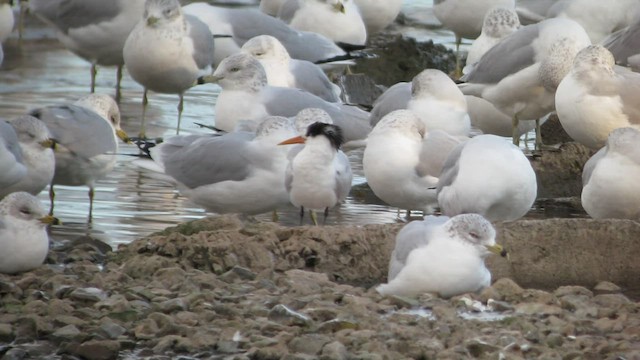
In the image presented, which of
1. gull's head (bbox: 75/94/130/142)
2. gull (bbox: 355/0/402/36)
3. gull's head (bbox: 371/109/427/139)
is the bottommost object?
gull's head (bbox: 75/94/130/142)

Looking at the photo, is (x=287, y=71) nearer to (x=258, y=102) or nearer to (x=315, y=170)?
(x=258, y=102)

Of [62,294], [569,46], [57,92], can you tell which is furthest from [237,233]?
[57,92]

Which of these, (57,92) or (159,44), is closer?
(159,44)

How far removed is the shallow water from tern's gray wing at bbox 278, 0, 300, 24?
97 cm

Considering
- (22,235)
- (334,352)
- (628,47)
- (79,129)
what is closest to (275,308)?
(334,352)

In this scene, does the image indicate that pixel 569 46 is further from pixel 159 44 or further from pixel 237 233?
pixel 237 233

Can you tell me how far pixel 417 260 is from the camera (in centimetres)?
→ 686

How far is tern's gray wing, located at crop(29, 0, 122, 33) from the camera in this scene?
43.0 feet

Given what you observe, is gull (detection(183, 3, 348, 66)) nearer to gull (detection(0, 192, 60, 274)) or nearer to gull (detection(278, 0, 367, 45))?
gull (detection(278, 0, 367, 45))

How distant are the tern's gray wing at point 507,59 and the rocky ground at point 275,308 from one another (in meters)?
3.54

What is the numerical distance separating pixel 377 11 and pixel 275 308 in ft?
31.1

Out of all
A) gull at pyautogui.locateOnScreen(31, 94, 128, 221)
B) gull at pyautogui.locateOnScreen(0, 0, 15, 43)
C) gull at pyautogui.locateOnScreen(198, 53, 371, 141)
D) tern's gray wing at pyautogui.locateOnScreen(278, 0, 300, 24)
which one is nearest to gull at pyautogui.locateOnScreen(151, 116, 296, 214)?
gull at pyautogui.locateOnScreen(31, 94, 128, 221)

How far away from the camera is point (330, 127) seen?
8.53 metres

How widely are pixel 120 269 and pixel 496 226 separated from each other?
1.92m
